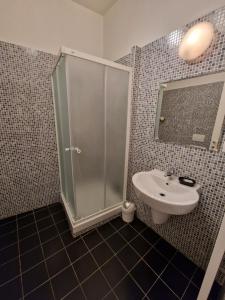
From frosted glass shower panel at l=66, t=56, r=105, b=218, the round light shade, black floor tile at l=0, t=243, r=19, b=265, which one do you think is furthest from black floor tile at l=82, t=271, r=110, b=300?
the round light shade

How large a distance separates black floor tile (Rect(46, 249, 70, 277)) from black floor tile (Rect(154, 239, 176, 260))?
3.07 ft

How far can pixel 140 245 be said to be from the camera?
1.48 m

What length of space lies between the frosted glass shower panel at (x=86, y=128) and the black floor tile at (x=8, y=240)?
0.75 meters

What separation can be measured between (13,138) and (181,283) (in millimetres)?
2247

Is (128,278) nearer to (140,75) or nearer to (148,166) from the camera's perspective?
(148,166)

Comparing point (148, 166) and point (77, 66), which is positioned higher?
point (77, 66)

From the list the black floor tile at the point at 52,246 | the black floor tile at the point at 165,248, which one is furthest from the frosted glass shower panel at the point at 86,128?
the black floor tile at the point at 165,248

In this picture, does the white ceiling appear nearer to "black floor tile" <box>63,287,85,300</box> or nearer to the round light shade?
the round light shade

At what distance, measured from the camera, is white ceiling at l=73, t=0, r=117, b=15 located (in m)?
1.76

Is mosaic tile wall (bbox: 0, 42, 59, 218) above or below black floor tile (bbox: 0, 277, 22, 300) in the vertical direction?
above

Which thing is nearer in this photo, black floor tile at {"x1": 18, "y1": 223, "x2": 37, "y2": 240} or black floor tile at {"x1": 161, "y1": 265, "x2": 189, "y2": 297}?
black floor tile at {"x1": 161, "y1": 265, "x2": 189, "y2": 297}

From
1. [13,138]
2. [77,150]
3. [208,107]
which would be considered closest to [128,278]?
[77,150]

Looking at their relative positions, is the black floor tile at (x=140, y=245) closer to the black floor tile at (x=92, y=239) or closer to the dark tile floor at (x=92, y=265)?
the dark tile floor at (x=92, y=265)

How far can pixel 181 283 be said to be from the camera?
1.16m
